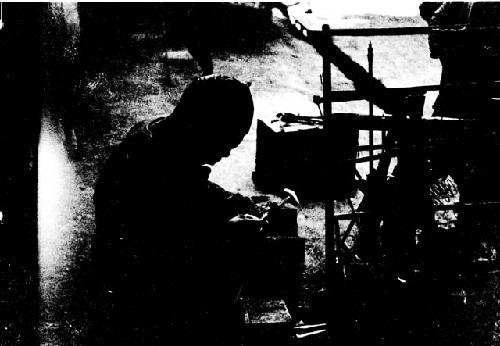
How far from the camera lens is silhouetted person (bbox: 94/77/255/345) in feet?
11.6

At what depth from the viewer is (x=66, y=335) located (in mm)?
4824

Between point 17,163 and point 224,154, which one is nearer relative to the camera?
point 224,154

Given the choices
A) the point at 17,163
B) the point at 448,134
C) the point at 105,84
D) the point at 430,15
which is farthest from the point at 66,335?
the point at 105,84

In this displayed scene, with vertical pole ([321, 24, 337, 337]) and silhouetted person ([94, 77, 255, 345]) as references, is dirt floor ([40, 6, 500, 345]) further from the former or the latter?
silhouetted person ([94, 77, 255, 345])

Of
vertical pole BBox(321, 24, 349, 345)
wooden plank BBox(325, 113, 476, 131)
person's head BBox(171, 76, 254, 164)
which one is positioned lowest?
vertical pole BBox(321, 24, 349, 345)

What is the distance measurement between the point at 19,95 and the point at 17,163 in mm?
549

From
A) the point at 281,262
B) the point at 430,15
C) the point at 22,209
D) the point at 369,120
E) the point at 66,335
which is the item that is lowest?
the point at 66,335

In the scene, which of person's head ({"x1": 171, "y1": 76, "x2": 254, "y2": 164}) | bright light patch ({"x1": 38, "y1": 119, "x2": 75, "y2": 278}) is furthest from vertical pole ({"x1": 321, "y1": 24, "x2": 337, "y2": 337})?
bright light patch ({"x1": 38, "y1": 119, "x2": 75, "y2": 278})

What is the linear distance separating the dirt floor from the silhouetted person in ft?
3.56

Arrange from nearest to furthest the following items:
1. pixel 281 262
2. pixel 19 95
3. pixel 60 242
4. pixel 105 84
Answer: pixel 19 95 → pixel 281 262 → pixel 60 242 → pixel 105 84

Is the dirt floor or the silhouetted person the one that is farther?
the dirt floor

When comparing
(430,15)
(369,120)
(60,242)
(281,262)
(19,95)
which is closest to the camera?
(369,120)

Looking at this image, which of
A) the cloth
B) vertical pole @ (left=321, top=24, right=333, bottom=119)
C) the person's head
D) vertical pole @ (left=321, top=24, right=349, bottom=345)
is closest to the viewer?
the person's head

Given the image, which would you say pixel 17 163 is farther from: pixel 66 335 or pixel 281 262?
pixel 281 262
